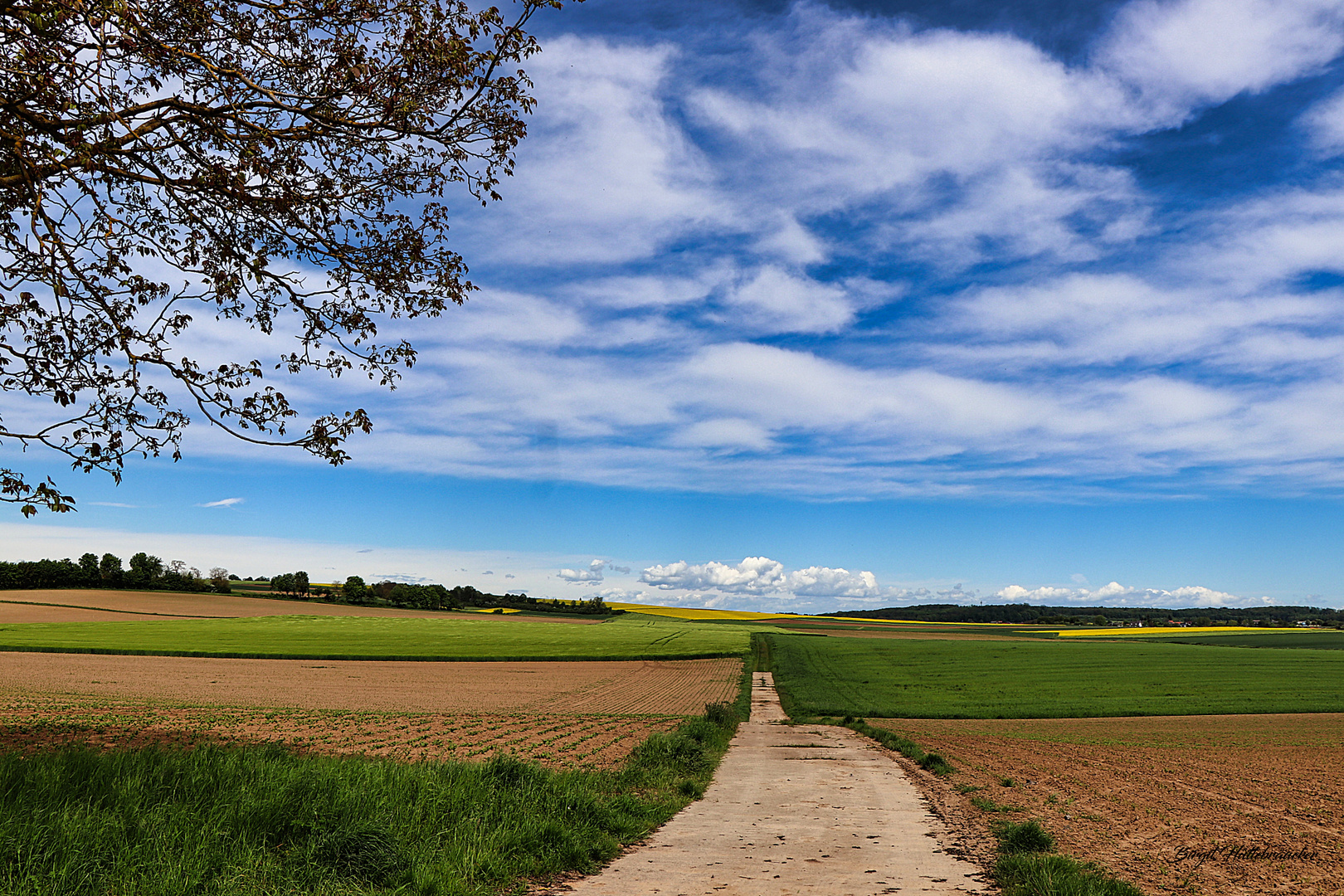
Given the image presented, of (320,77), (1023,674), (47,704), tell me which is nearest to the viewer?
(320,77)

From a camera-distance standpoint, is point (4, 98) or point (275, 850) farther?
point (4, 98)

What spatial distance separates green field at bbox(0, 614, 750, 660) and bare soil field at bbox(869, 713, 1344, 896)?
167 feet

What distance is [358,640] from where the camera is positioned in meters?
84.1

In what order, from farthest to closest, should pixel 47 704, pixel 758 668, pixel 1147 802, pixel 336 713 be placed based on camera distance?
pixel 758 668
pixel 336 713
pixel 47 704
pixel 1147 802

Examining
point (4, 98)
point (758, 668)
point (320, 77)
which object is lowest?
point (758, 668)

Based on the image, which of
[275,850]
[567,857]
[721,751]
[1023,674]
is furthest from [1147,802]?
[1023,674]

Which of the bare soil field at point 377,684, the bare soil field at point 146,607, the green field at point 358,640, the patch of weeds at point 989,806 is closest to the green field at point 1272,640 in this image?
the green field at point 358,640

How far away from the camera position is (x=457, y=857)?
8.48 m

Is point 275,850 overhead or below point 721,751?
overhead

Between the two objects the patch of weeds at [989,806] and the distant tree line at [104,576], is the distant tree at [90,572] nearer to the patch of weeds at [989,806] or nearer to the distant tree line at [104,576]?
the distant tree line at [104,576]

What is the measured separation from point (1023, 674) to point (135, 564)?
530ft

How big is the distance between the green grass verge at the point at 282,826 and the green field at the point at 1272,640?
133708 millimetres

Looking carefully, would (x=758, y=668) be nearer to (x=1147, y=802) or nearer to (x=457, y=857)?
(x=1147, y=802)

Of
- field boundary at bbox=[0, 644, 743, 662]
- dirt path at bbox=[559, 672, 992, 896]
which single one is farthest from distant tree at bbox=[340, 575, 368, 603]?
dirt path at bbox=[559, 672, 992, 896]
